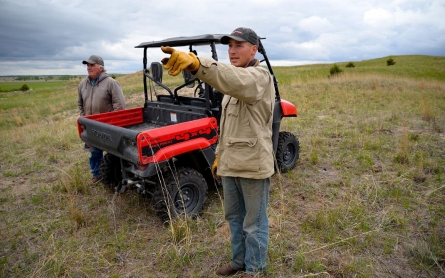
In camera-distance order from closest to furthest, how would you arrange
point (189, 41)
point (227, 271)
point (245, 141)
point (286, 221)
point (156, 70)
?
point (245, 141), point (227, 271), point (286, 221), point (189, 41), point (156, 70)

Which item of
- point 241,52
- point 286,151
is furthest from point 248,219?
point 286,151

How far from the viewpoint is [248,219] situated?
2359mm

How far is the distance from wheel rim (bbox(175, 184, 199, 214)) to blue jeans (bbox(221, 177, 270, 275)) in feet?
3.72

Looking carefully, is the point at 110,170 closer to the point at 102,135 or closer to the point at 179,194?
the point at 102,135

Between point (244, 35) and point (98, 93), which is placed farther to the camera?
point (98, 93)

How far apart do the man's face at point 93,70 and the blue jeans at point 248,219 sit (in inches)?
125

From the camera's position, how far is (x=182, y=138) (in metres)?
3.42

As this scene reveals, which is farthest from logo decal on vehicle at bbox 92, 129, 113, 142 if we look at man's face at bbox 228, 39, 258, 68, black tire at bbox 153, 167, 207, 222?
man's face at bbox 228, 39, 258, 68

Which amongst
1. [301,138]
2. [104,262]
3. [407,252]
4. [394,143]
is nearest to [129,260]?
[104,262]

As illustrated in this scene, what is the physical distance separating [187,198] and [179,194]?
184 millimetres

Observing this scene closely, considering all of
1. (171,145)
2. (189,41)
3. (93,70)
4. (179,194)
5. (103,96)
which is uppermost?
(189,41)

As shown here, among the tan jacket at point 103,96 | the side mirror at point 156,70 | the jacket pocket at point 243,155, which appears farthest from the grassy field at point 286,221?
the side mirror at point 156,70

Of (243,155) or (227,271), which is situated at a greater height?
(243,155)

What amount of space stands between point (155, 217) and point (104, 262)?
0.95m
